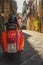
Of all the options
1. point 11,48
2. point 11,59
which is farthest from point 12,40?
point 11,59

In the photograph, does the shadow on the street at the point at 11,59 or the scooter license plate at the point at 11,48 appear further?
the scooter license plate at the point at 11,48

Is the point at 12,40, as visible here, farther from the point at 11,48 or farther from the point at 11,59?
the point at 11,59

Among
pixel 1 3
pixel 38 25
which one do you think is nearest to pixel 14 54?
pixel 1 3

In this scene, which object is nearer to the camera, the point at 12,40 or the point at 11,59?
the point at 12,40

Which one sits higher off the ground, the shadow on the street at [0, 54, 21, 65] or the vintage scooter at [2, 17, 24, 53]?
the vintage scooter at [2, 17, 24, 53]

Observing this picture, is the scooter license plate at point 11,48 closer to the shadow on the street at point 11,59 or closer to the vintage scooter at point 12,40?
the vintage scooter at point 12,40

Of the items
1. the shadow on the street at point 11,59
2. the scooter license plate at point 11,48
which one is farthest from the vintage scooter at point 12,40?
the shadow on the street at point 11,59

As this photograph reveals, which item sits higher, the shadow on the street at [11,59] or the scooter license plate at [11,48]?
the scooter license plate at [11,48]

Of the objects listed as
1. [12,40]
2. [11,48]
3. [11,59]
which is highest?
[12,40]

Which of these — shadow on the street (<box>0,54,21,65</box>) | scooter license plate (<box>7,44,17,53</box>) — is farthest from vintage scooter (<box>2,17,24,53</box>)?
shadow on the street (<box>0,54,21,65</box>)

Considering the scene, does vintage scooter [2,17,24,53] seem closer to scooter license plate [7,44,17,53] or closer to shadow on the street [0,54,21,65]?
scooter license plate [7,44,17,53]

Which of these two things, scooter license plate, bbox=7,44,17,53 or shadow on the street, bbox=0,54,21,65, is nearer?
shadow on the street, bbox=0,54,21,65

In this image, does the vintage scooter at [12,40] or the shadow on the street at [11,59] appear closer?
the shadow on the street at [11,59]

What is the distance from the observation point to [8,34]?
970 cm
